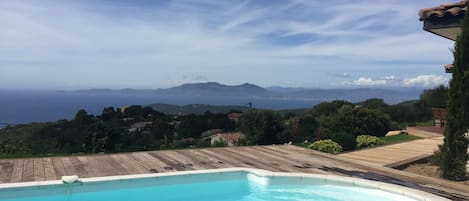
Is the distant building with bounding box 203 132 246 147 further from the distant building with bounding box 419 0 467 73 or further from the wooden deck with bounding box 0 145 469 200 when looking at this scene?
the distant building with bounding box 419 0 467 73

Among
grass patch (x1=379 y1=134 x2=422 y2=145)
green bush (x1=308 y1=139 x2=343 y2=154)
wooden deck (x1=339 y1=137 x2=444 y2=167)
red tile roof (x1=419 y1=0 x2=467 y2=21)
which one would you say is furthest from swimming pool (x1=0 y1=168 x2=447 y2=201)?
grass patch (x1=379 y1=134 x2=422 y2=145)

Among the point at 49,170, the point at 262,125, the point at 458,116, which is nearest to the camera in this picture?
the point at 458,116

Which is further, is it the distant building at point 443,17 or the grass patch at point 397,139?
the grass patch at point 397,139

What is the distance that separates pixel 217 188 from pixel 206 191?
25 centimetres

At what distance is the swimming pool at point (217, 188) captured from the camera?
576cm

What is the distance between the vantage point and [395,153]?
9.42 m

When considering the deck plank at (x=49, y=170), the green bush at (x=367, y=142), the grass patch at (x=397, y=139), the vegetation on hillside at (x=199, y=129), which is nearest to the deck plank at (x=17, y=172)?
the deck plank at (x=49, y=170)

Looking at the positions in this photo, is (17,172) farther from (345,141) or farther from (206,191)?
(345,141)

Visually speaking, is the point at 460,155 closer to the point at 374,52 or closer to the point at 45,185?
the point at 45,185

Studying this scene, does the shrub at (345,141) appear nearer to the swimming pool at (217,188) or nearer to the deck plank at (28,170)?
the swimming pool at (217,188)

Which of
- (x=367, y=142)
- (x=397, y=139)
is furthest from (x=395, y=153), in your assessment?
(x=397, y=139)

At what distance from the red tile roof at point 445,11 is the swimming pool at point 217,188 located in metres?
2.86

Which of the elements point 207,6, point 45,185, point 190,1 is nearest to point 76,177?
point 45,185

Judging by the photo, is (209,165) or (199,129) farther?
(199,129)
